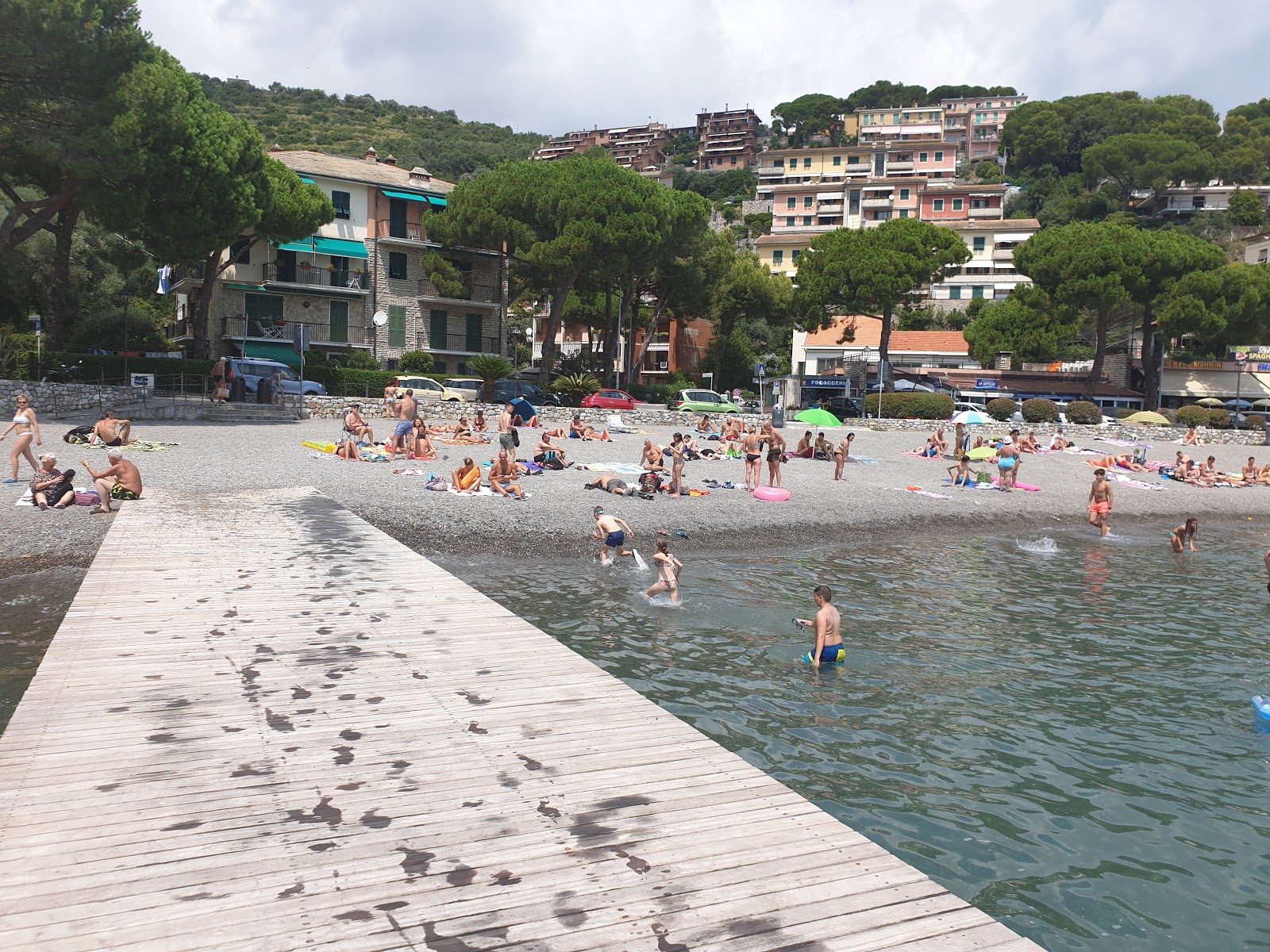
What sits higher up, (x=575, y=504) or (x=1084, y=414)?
(x=1084, y=414)

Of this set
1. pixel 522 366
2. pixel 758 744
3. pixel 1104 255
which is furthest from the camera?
pixel 522 366

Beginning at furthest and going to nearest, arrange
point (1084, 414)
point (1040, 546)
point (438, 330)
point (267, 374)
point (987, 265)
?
point (987, 265) < point (438, 330) < point (1084, 414) < point (267, 374) < point (1040, 546)

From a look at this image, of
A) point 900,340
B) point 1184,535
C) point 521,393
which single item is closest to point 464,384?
point 521,393

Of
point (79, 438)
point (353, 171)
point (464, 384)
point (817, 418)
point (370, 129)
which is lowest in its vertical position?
point (79, 438)

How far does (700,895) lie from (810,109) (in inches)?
6387

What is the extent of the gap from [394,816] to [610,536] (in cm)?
1053

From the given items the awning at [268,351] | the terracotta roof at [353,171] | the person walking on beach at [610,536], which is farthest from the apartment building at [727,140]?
the person walking on beach at [610,536]

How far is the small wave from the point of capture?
1816 centimetres

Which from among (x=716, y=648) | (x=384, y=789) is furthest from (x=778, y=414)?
(x=384, y=789)

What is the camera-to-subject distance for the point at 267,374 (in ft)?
110

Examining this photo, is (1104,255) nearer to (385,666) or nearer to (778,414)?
(778,414)

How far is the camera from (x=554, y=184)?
44.3 meters

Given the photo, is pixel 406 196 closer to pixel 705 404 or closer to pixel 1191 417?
pixel 705 404

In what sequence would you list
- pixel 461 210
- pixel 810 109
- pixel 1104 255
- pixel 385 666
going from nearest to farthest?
1. pixel 385 666
2. pixel 461 210
3. pixel 1104 255
4. pixel 810 109
